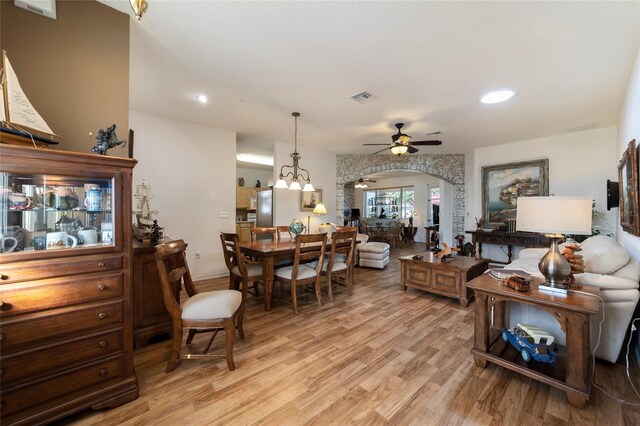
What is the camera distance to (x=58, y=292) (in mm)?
1424

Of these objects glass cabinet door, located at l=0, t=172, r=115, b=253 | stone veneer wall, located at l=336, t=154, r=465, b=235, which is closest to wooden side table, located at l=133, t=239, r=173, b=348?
glass cabinet door, located at l=0, t=172, r=115, b=253

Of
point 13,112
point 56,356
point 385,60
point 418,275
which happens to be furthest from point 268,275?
point 385,60

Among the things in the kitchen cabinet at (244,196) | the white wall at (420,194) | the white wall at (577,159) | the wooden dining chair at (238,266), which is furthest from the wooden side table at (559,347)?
the white wall at (420,194)

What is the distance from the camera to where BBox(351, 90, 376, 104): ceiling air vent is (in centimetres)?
318

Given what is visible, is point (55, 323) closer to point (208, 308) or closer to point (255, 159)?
point (208, 308)

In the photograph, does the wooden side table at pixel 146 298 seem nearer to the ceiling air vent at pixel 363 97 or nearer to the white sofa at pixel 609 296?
the ceiling air vent at pixel 363 97

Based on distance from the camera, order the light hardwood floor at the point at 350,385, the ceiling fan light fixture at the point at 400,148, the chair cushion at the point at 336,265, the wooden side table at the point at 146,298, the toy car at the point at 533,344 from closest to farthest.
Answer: the light hardwood floor at the point at 350,385, the toy car at the point at 533,344, the wooden side table at the point at 146,298, the chair cushion at the point at 336,265, the ceiling fan light fixture at the point at 400,148

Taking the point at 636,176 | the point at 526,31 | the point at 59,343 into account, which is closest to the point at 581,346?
the point at 636,176

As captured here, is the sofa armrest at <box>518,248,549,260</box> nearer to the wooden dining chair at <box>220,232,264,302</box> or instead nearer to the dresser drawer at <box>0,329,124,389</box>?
the wooden dining chair at <box>220,232,264,302</box>

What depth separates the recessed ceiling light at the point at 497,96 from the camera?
3109 mm

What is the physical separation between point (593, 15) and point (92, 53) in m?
3.76

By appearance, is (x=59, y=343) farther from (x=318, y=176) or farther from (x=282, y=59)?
(x=318, y=176)

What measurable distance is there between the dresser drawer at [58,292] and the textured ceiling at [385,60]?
6.32 ft

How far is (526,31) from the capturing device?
2039 millimetres
